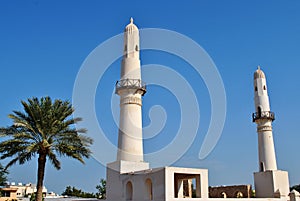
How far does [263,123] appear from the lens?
3359 centimetres

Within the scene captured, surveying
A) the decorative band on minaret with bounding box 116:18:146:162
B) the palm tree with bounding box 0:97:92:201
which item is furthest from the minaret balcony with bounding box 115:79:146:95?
the palm tree with bounding box 0:97:92:201

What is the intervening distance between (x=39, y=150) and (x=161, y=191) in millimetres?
7152

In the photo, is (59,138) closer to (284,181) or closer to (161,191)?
Answer: (161,191)

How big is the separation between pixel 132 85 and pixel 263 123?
14.0m

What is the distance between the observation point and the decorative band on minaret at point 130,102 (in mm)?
25392

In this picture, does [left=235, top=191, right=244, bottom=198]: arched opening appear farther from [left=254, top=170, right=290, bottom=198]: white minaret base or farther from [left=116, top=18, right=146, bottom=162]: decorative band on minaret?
[left=116, top=18, right=146, bottom=162]: decorative band on minaret

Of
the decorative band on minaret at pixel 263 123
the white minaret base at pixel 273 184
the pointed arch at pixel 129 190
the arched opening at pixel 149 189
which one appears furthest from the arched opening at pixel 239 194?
the pointed arch at pixel 129 190

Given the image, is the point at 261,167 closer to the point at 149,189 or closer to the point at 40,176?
the point at 149,189

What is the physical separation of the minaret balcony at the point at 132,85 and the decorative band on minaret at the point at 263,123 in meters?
12.8

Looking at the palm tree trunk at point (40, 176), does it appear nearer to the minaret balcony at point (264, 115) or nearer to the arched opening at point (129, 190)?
the arched opening at point (129, 190)

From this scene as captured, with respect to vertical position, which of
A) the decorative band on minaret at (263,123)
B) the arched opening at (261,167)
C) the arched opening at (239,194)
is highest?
the decorative band on minaret at (263,123)

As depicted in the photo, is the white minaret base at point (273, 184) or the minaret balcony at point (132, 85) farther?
the white minaret base at point (273, 184)

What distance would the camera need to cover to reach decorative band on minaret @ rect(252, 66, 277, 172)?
32.5 m

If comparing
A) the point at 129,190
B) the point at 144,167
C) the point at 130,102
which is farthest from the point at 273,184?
the point at 130,102
